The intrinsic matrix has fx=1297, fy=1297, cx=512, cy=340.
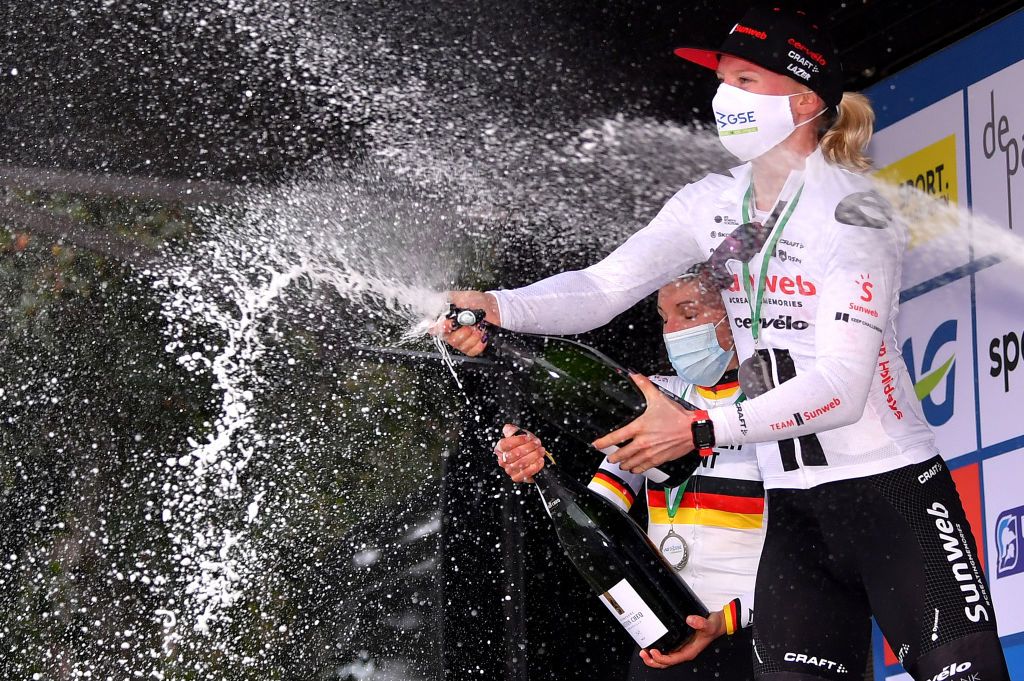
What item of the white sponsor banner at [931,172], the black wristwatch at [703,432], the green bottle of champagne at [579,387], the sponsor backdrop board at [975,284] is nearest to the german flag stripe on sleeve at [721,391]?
the green bottle of champagne at [579,387]

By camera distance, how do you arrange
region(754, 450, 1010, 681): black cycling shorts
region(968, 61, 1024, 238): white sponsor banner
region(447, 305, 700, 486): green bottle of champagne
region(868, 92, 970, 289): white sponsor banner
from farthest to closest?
region(868, 92, 970, 289): white sponsor banner
region(968, 61, 1024, 238): white sponsor banner
region(447, 305, 700, 486): green bottle of champagne
region(754, 450, 1010, 681): black cycling shorts

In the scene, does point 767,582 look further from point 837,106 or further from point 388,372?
point 388,372

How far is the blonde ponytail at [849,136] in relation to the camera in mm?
2572

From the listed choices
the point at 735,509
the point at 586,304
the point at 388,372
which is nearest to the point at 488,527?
the point at 388,372

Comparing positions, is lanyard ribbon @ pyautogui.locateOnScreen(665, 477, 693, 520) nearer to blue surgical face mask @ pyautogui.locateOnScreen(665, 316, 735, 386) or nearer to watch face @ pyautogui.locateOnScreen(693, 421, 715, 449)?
blue surgical face mask @ pyautogui.locateOnScreen(665, 316, 735, 386)

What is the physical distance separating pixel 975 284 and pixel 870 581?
1.19m

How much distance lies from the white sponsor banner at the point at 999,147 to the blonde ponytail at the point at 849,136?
741mm

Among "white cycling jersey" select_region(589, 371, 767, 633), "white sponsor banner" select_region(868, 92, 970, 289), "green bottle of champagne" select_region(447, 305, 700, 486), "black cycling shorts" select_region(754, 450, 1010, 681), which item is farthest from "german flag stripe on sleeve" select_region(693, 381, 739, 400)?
"white sponsor banner" select_region(868, 92, 970, 289)

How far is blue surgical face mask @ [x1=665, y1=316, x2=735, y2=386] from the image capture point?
116 inches

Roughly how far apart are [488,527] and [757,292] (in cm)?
132

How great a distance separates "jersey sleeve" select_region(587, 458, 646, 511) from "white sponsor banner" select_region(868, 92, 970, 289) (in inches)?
40.0

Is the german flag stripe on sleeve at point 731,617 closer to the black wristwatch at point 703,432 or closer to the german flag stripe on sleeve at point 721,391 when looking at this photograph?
the german flag stripe on sleeve at point 721,391

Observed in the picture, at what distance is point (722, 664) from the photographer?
2.83 m

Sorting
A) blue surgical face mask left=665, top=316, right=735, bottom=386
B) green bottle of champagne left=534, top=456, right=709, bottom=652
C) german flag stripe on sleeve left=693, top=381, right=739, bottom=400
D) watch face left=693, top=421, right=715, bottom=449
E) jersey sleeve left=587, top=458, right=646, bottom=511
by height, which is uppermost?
watch face left=693, top=421, right=715, bottom=449
